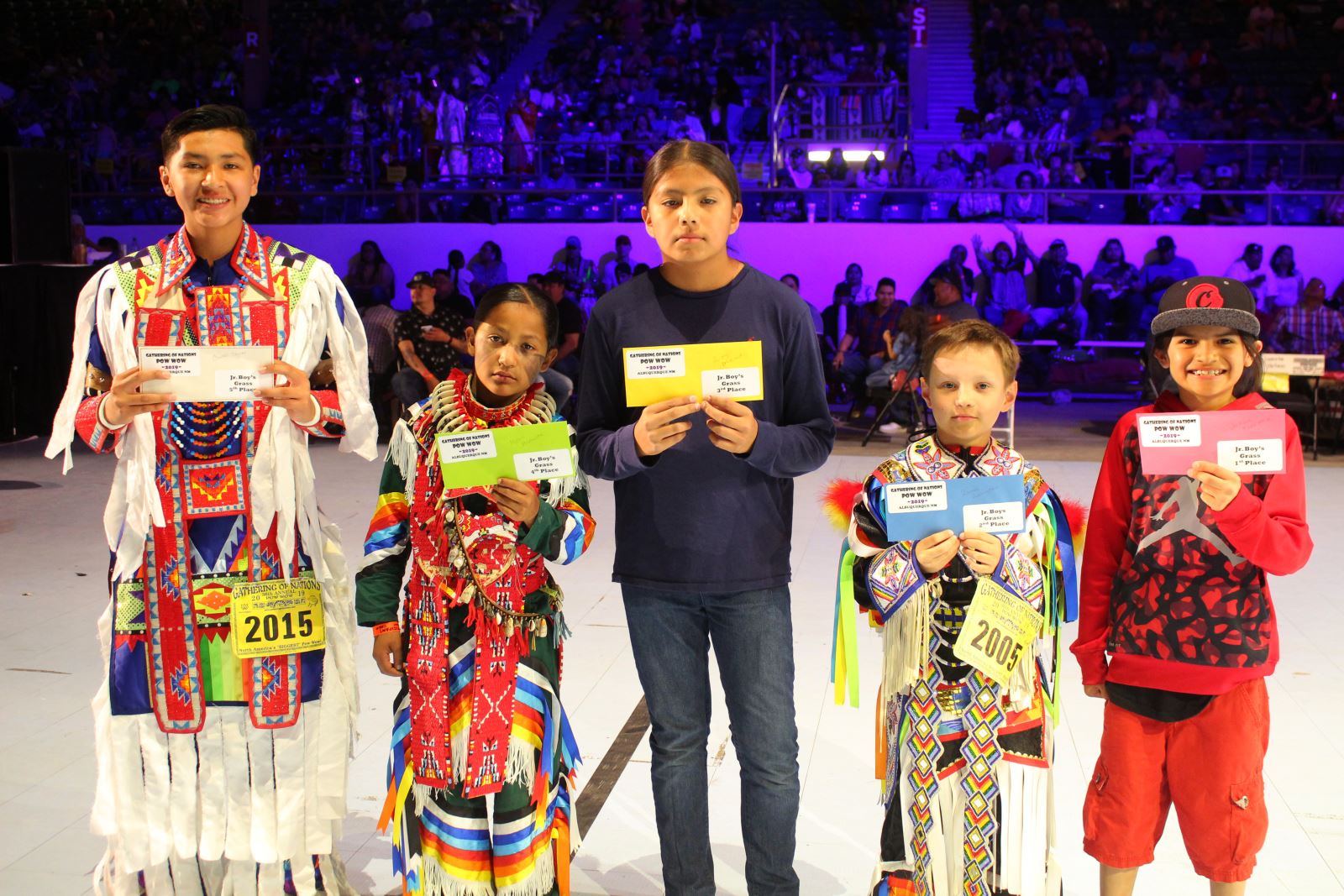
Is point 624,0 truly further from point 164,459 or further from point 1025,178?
point 164,459

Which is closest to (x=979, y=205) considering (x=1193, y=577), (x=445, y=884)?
(x=1193, y=577)

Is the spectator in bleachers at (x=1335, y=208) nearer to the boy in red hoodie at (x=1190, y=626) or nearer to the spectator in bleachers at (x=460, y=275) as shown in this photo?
the spectator in bleachers at (x=460, y=275)

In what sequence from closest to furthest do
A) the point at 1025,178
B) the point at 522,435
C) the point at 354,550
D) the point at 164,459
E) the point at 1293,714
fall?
1. the point at 522,435
2. the point at 164,459
3. the point at 1293,714
4. the point at 354,550
5. the point at 1025,178

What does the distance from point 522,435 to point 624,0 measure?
17.4 m

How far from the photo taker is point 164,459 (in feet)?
8.18

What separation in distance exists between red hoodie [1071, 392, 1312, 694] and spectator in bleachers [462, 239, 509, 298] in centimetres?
1071

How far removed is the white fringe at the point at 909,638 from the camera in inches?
92.7

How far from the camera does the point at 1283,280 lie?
1191 centimetres

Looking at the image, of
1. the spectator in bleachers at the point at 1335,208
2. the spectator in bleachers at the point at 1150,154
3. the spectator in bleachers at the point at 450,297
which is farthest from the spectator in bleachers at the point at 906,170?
the spectator in bleachers at the point at 450,297

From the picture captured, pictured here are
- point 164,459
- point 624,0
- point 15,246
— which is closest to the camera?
point 164,459

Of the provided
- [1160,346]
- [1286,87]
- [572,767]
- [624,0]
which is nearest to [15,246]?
[572,767]

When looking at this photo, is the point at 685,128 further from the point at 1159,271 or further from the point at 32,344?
the point at 32,344

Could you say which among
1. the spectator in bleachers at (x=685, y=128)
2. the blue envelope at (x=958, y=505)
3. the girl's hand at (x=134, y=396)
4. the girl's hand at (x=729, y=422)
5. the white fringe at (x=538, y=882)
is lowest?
the white fringe at (x=538, y=882)

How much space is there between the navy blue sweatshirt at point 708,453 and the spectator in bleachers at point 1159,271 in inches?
407
